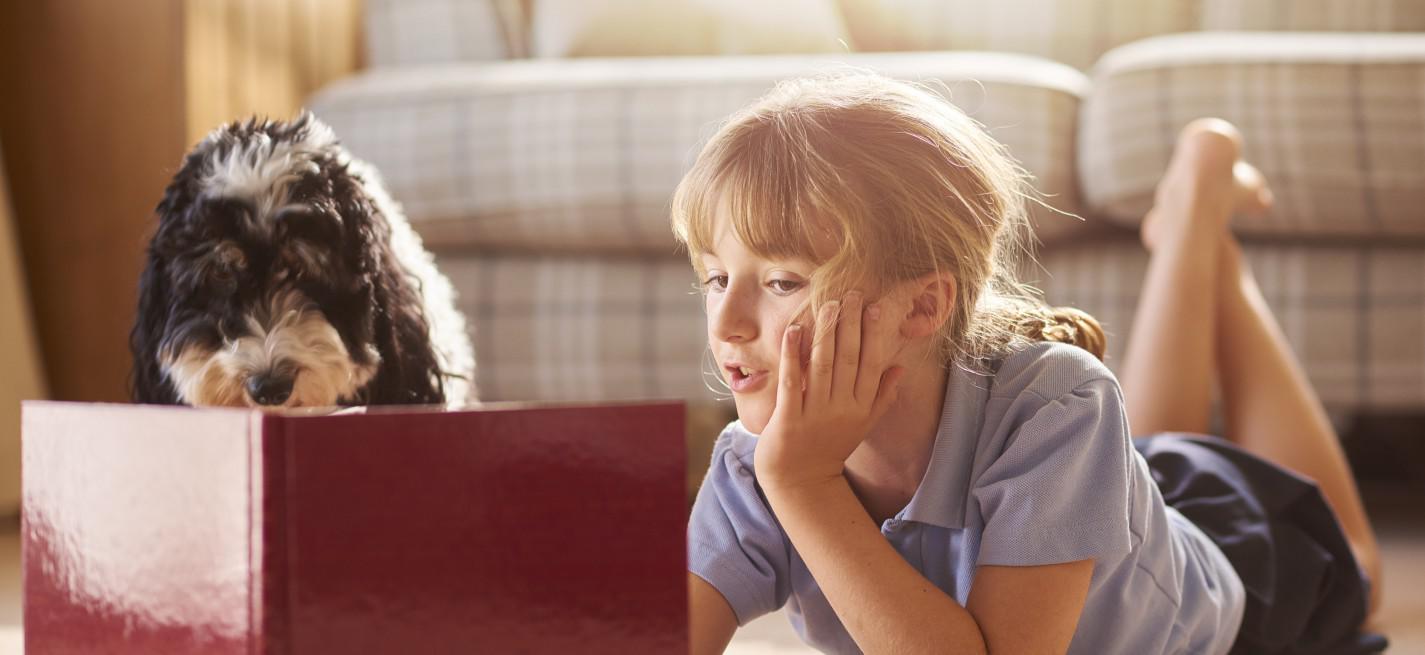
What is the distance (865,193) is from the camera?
0.91 meters

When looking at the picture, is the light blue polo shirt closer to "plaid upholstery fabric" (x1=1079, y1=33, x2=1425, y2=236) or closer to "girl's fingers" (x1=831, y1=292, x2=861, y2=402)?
"girl's fingers" (x1=831, y1=292, x2=861, y2=402)

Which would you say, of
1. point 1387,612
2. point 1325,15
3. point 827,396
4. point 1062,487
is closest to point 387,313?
point 827,396

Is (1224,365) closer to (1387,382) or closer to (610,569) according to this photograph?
(1387,382)

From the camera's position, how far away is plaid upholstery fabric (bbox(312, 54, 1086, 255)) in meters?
1.95

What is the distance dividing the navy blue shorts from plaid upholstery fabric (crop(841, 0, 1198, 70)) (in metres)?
1.54

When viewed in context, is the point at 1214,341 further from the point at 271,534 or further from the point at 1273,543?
the point at 271,534

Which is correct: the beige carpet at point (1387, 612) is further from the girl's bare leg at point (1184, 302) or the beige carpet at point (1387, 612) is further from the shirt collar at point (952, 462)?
the shirt collar at point (952, 462)

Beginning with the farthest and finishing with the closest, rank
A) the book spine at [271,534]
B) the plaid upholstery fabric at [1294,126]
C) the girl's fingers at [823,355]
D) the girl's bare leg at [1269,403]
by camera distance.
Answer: the plaid upholstery fabric at [1294,126], the girl's bare leg at [1269,403], the girl's fingers at [823,355], the book spine at [271,534]

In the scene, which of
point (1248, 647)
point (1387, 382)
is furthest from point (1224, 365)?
point (1248, 647)

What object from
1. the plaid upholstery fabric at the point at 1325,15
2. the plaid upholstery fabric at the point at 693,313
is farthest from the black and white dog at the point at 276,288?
the plaid upholstery fabric at the point at 1325,15

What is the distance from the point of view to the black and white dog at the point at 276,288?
111cm

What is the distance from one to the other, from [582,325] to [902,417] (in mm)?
1131

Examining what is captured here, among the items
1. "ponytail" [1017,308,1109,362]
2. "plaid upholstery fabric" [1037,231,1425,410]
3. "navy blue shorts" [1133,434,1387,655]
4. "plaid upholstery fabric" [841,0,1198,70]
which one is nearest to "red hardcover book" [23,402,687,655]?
"ponytail" [1017,308,1109,362]

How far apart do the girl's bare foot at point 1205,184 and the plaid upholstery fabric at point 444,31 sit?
1473 millimetres
